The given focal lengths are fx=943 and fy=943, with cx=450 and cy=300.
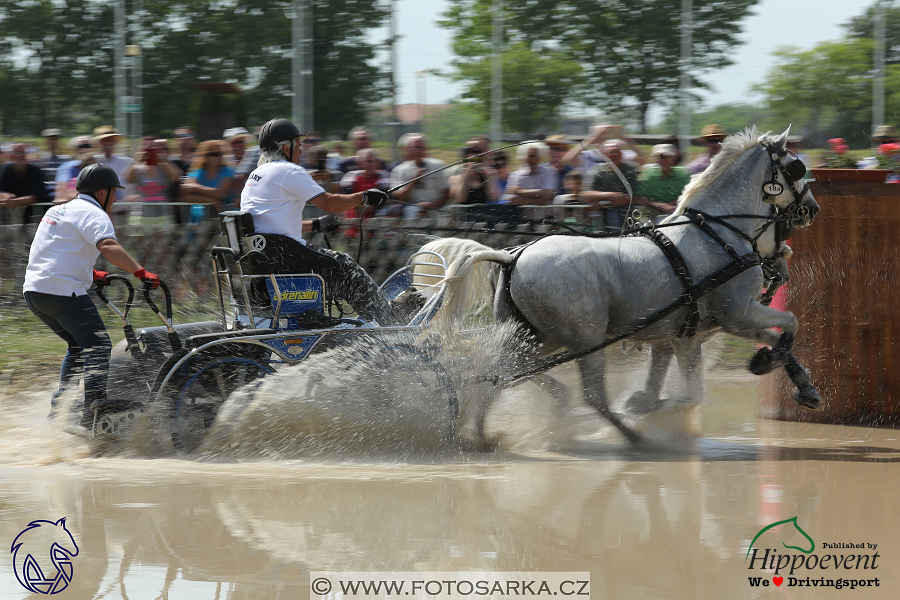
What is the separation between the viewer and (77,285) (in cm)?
506

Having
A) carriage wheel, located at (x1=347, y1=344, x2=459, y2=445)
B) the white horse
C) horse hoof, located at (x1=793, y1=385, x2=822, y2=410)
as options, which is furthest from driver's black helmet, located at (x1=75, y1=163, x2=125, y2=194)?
horse hoof, located at (x1=793, y1=385, x2=822, y2=410)

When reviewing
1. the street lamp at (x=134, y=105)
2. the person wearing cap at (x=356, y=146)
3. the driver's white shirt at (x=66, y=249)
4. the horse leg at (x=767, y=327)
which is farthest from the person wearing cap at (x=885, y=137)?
the street lamp at (x=134, y=105)

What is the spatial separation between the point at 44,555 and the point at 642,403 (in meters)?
3.44

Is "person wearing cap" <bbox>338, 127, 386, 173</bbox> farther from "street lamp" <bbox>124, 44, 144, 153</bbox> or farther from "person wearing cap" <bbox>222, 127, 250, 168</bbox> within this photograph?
"street lamp" <bbox>124, 44, 144, 153</bbox>

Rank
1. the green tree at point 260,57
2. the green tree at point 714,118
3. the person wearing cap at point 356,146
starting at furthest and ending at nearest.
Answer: the green tree at point 260,57 → the green tree at point 714,118 → the person wearing cap at point 356,146

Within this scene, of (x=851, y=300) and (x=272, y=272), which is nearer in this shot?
(x=272, y=272)

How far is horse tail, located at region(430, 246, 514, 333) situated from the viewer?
17.2 feet

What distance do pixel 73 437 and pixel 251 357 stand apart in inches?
44.7

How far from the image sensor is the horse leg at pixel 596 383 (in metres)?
5.42

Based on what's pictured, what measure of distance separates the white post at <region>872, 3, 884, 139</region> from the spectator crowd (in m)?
9.87

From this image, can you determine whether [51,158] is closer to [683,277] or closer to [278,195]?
[278,195]

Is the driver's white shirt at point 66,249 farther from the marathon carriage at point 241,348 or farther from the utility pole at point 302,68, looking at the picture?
the utility pole at point 302,68

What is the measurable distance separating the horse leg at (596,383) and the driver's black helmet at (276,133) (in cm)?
207

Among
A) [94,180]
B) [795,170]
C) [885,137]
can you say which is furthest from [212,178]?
[885,137]
